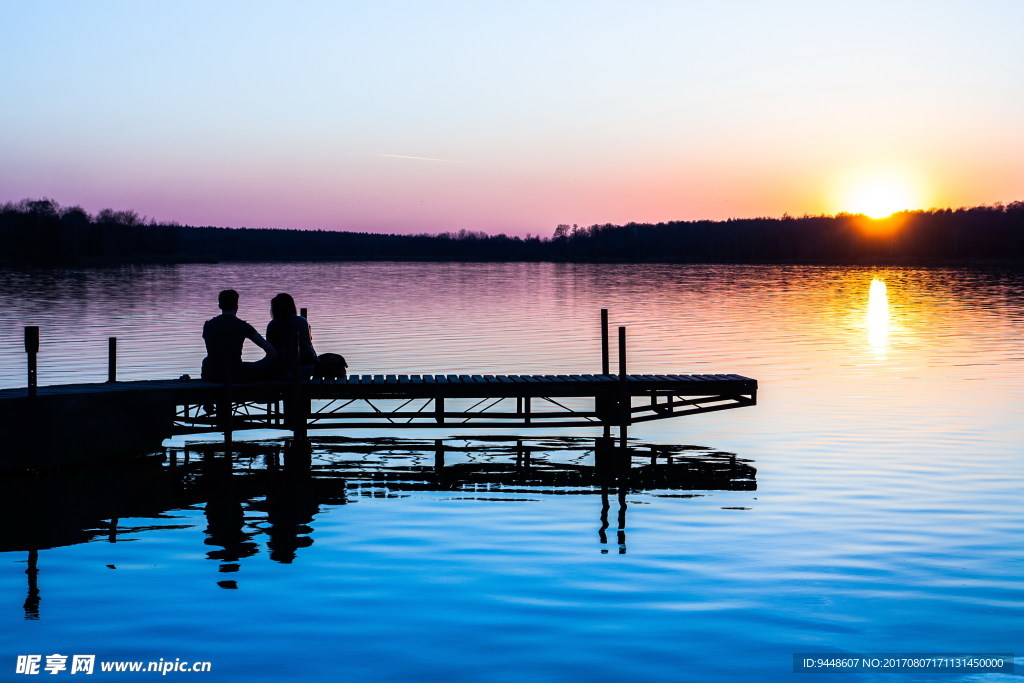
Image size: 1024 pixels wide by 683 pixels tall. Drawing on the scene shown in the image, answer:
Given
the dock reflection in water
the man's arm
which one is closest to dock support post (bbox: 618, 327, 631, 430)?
the dock reflection in water

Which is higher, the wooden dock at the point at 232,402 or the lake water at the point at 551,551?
the wooden dock at the point at 232,402

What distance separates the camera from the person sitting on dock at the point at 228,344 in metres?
16.3

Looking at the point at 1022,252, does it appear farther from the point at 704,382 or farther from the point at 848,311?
the point at 704,382

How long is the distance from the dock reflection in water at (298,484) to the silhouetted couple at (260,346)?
4.50 ft

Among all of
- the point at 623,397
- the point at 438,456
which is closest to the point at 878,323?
the point at 623,397

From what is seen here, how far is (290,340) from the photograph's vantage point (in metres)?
17.3

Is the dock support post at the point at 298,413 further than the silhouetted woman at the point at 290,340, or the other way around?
the dock support post at the point at 298,413

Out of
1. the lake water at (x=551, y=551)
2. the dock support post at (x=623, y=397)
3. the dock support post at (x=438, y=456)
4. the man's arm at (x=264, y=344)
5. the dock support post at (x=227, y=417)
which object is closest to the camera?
the lake water at (x=551, y=551)

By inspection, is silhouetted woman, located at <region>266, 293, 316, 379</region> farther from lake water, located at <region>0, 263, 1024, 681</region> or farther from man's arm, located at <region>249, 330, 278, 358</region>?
lake water, located at <region>0, 263, 1024, 681</region>

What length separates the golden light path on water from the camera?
38.5 metres

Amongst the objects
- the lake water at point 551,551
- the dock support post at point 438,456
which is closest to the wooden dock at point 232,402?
the dock support post at point 438,456

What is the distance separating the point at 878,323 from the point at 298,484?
146 ft

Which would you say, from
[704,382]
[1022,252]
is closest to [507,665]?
[704,382]

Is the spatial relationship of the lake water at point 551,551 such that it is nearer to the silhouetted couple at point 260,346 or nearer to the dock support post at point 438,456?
the dock support post at point 438,456
